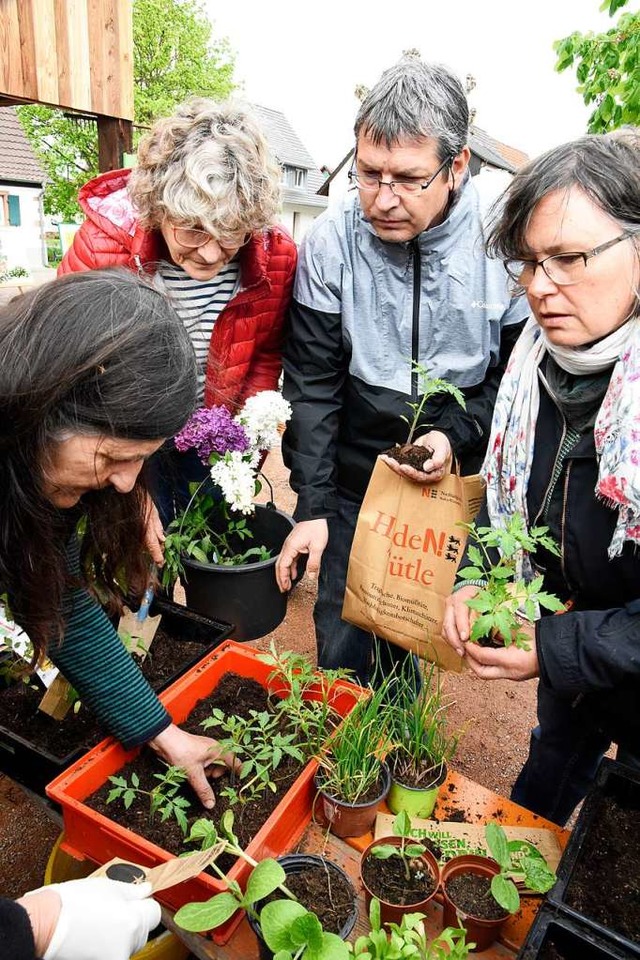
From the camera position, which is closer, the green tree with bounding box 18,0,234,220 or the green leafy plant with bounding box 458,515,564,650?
the green leafy plant with bounding box 458,515,564,650

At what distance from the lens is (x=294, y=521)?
2109 mm

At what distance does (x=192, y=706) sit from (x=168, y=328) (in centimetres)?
100

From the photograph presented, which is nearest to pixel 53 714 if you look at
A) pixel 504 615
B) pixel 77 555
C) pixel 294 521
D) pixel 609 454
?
pixel 77 555

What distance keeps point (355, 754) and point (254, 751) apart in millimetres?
284

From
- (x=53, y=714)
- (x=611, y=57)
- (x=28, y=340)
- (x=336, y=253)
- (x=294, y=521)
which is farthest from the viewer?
(x=611, y=57)

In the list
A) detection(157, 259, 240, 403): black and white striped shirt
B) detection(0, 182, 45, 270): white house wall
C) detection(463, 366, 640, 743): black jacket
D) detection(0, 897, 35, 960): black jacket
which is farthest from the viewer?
detection(0, 182, 45, 270): white house wall

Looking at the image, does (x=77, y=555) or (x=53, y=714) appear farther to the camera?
(x=53, y=714)

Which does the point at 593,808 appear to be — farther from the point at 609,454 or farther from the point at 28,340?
the point at 28,340

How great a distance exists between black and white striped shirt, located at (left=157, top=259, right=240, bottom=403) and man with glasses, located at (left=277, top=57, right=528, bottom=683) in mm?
223

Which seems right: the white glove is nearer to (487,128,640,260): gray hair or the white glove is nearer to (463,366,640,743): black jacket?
(463,366,640,743): black jacket

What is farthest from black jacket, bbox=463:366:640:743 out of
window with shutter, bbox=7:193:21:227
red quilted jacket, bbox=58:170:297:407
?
window with shutter, bbox=7:193:21:227

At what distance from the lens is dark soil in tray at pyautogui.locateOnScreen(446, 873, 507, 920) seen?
3.59 ft

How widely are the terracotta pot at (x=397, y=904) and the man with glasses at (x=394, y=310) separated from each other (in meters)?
0.70

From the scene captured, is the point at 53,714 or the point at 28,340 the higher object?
the point at 28,340
